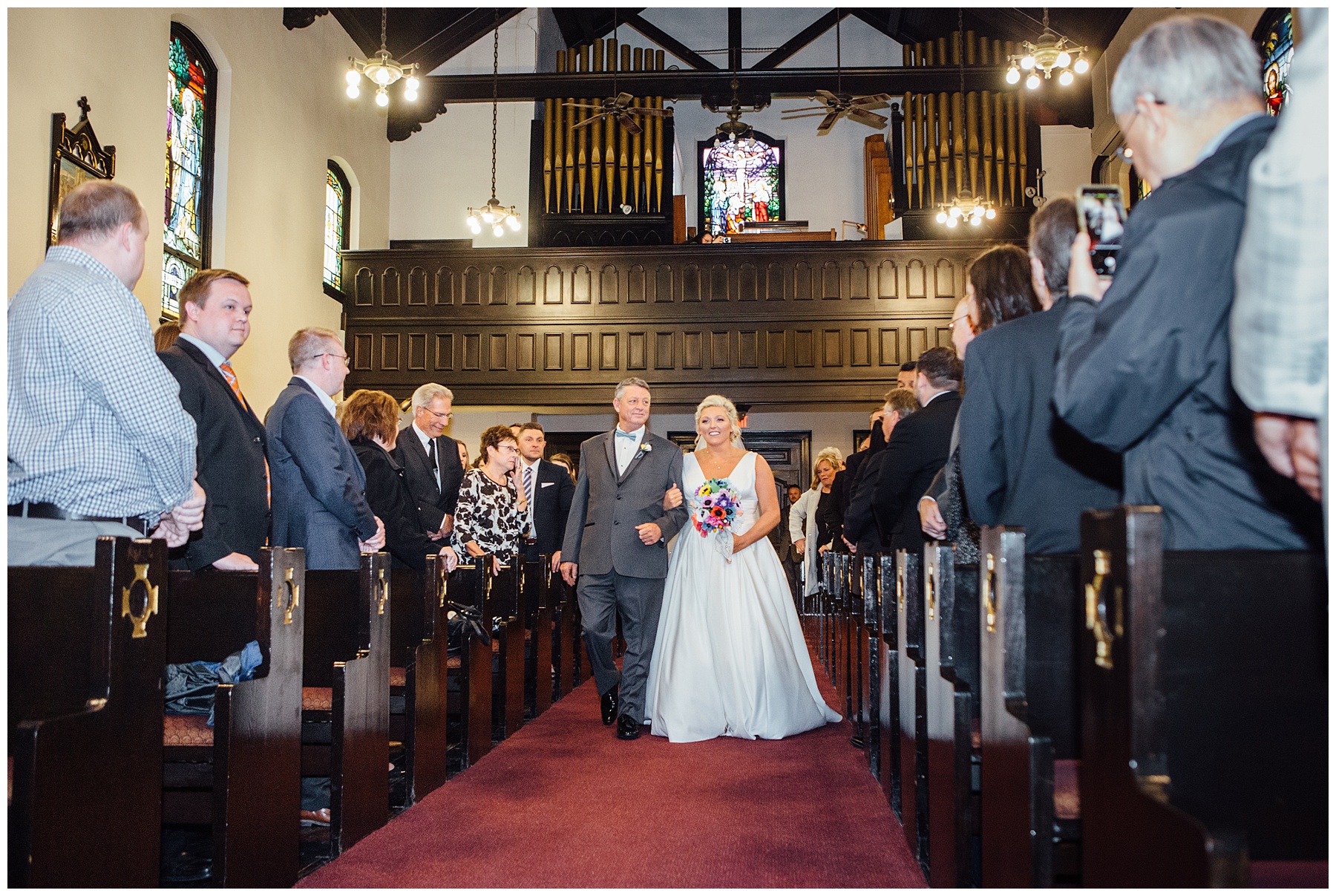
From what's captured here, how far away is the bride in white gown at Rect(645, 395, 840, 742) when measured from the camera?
204 inches

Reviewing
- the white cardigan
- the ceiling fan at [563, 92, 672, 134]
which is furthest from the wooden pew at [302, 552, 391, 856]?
the ceiling fan at [563, 92, 672, 134]

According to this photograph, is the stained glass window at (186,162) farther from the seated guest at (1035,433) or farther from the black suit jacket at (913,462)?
the seated guest at (1035,433)

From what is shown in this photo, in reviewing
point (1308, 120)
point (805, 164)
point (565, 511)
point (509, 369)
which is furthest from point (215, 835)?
point (805, 164)

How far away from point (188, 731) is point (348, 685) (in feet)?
1.48

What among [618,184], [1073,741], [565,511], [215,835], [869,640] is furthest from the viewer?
[618,184]

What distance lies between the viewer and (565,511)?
776 cm

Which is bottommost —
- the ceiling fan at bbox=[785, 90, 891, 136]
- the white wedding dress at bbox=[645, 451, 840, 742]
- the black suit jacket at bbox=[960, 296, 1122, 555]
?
the white wedding dress at bbox=[645, 451, 840, 742]

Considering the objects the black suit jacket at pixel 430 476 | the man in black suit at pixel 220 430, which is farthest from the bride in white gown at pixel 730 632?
the man in black suit at pixel 220 430

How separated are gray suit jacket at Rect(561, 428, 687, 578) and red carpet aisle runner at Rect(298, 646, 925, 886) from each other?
40.2 inches

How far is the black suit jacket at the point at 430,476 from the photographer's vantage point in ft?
20.3

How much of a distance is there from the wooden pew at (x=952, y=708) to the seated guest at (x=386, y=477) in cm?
302

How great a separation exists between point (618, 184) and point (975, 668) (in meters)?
11.6

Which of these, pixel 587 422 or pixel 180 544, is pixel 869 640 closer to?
pixel 180 544

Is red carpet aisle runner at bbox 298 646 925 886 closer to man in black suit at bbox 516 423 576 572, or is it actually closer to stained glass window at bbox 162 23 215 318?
man in black suit at bbox 516 423 576 572
